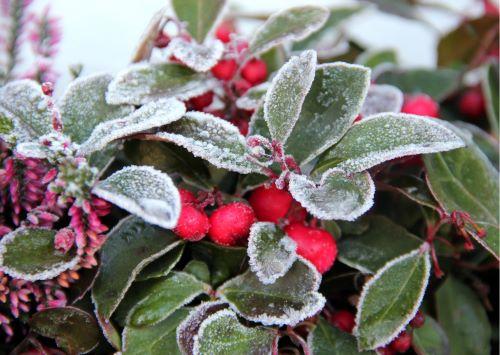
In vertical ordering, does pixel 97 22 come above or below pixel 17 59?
below

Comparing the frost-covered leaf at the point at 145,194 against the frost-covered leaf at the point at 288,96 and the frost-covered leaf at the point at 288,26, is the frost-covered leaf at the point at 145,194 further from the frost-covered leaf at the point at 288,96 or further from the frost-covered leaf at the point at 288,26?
the frost-covered leaf at the point at 288,26

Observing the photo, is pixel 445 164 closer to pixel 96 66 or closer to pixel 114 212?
pixel 114 212

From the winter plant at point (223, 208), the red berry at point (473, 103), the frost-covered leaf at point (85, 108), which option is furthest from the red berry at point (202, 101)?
the red berry at point (473, 103)

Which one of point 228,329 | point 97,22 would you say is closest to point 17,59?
point 228,329

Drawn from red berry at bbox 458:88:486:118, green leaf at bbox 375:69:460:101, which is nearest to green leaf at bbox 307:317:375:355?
green leaf at bbox 375:69:460:101

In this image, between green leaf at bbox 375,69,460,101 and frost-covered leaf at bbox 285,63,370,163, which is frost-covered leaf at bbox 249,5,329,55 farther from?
green leaf at bbox 375,69,460,101
